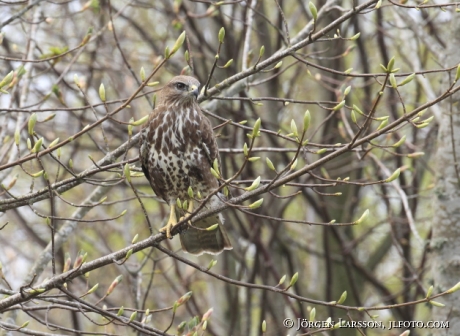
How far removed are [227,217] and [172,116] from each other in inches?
132

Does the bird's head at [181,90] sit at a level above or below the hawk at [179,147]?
above

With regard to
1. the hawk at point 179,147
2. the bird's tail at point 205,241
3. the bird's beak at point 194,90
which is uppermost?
the bird's beak at point 194,90

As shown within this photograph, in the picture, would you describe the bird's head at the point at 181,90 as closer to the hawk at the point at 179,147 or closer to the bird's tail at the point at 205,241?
the hawk at the point at 179,147

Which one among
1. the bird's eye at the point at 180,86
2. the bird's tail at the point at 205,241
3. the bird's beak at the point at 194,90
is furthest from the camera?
the bird's tail at the point at 205,241

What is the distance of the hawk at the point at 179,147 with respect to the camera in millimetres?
4566

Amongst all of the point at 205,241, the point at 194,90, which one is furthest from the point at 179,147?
the point at 205,241

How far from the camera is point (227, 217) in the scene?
786cm

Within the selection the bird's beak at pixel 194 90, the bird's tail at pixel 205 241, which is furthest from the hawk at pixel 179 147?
the bird's tail at pixel 205 241

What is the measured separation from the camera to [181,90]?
4723 mm

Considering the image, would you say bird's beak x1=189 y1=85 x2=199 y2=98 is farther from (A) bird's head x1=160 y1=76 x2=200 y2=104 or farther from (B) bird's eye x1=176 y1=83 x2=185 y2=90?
(B) bird's eye x1=176 y1=83 x2=185 y2=90

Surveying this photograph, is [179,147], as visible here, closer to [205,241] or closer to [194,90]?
[194,90]

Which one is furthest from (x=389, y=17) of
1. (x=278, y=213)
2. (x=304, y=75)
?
(x=278, y=213)

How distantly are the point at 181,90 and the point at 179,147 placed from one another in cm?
43

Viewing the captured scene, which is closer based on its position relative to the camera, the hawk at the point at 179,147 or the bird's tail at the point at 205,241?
the hawk at the point at 179,147
